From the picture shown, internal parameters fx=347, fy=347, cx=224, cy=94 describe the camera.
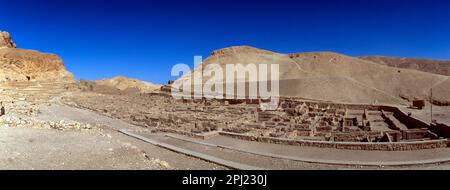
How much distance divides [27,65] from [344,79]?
4767 cm

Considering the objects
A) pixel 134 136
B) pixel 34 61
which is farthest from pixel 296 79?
pixel 134 136

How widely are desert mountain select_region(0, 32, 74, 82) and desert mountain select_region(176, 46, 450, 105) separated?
1199 inches

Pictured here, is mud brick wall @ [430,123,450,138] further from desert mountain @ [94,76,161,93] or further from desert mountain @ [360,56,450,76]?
desert mountain @ [360,56,450,76]

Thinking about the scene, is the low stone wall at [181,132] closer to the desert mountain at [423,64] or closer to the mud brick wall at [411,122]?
the mud brick wall at [411,122]

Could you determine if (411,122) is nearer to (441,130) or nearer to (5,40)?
(441,130)

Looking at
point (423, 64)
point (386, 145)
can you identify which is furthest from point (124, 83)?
point (423, 64)

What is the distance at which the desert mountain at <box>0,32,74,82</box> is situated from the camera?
42.2m

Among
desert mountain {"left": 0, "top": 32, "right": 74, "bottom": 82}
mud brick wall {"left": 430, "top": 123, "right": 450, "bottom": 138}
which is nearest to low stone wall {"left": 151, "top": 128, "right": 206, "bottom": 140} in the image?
mud brick wall {"left": 430, "top": 123, "right": 450, "bottom": 138}

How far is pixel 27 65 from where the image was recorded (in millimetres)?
45188

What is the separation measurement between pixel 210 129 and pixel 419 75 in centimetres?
5483

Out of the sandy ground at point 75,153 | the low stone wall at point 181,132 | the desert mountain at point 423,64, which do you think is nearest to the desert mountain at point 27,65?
the low stone wall at point 181,132
